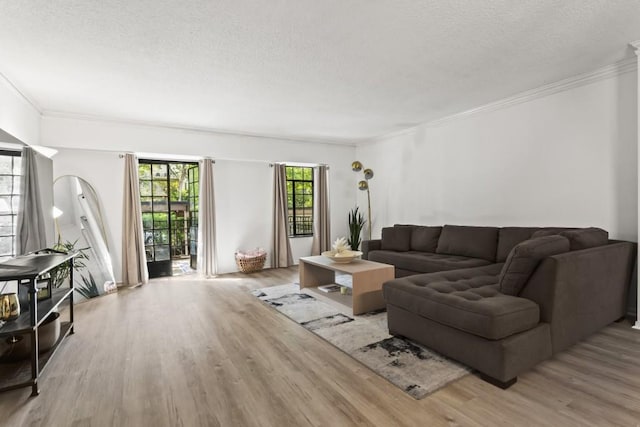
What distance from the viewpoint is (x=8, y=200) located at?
3250 millimetres

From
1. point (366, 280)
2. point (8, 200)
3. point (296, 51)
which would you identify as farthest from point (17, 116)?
point (366, 280)

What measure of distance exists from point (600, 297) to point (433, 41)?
257 centimetres

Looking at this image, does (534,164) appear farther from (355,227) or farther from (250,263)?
(250,263)

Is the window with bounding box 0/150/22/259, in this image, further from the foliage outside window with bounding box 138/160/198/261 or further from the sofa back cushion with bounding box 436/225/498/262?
the sofa back cushion with bounding box 436/225/498/262

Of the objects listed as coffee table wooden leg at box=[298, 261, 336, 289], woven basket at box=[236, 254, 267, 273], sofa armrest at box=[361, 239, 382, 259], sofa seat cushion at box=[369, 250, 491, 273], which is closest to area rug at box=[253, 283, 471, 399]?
coffee table wooden leg at box=[298, 261, 336, 289]

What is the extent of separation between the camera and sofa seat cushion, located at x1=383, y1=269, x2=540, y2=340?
6.79 ft

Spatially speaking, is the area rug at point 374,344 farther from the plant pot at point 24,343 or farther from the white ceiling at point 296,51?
the white ceiling at point 296,51

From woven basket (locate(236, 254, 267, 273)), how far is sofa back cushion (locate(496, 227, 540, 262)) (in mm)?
3836

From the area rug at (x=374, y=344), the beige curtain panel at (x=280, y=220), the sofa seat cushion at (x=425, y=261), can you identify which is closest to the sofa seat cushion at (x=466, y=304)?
the area rug at (x=374, y=344)

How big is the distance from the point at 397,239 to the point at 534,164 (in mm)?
2156

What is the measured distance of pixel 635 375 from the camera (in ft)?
7.24

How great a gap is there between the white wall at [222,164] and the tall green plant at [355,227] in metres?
0.19

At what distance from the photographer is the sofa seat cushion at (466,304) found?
2070mm

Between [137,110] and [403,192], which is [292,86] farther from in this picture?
[403,192]
